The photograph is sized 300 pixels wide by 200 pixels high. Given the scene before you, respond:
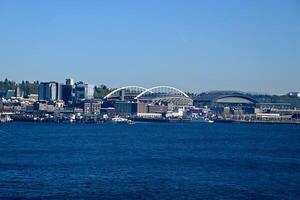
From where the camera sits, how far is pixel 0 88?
98.6 meters

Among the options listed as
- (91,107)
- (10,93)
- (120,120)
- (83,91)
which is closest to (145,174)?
(120,120)

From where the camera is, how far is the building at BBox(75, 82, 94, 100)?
8661cm

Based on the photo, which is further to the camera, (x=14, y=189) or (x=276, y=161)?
(x=276, y=161)

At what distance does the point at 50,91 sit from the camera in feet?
288

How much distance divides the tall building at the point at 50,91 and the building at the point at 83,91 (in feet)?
8.56

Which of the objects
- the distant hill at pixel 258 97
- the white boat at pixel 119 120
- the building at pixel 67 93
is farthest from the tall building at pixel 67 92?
the distant hill at pixel 258 97

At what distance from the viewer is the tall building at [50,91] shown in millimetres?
87688

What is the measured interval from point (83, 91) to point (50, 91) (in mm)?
4269

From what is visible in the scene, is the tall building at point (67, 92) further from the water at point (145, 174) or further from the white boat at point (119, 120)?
the water at point (145, 174)

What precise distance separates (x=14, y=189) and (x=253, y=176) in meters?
6.58

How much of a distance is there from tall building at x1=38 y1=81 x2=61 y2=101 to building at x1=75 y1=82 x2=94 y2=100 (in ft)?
8.56

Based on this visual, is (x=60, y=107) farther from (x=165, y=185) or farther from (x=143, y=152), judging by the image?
(x=165, y=185)

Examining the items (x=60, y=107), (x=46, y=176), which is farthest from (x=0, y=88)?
(x=46, y=176)

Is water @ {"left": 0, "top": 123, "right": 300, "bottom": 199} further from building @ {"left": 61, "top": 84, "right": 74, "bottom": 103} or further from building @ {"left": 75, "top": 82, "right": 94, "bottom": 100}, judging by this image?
building @ {"left": 61, "top": 84, "right": 74, "bottom": 103}
